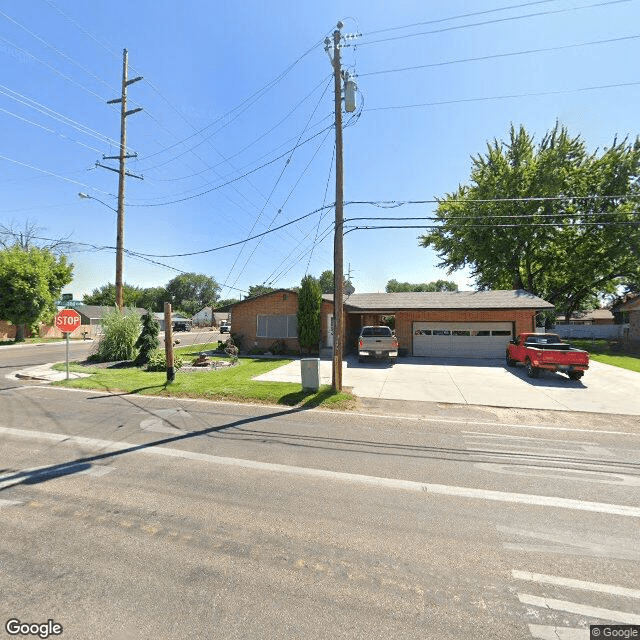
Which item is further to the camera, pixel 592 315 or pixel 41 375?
pixel 592 315

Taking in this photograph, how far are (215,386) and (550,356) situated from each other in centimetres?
1261

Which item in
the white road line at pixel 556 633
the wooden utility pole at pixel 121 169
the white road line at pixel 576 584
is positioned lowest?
the white road line at pixel 576 584

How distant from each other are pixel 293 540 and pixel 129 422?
604 centimetres

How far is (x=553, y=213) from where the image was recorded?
103ft

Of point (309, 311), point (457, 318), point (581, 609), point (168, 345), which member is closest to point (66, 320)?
point (168, 345)

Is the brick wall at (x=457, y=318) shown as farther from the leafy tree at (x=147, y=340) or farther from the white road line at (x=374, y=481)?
the white road line at (x=374, y=481)

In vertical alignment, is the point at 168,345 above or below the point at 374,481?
above

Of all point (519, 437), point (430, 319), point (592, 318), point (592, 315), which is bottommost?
point (519, 437)

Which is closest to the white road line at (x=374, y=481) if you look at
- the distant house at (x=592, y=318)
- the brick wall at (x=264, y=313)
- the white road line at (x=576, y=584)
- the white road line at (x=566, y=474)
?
the white road line at (x=566, y=474)

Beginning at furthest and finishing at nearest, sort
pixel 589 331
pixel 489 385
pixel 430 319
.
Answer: pixel 589 331
pixel 430 319
pixel 489 385

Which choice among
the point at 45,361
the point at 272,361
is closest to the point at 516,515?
the point at 272,361

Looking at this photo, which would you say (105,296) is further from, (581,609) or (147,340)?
(581,609)

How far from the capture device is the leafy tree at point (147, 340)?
17172mm

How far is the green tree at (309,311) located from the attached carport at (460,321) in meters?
2.69
